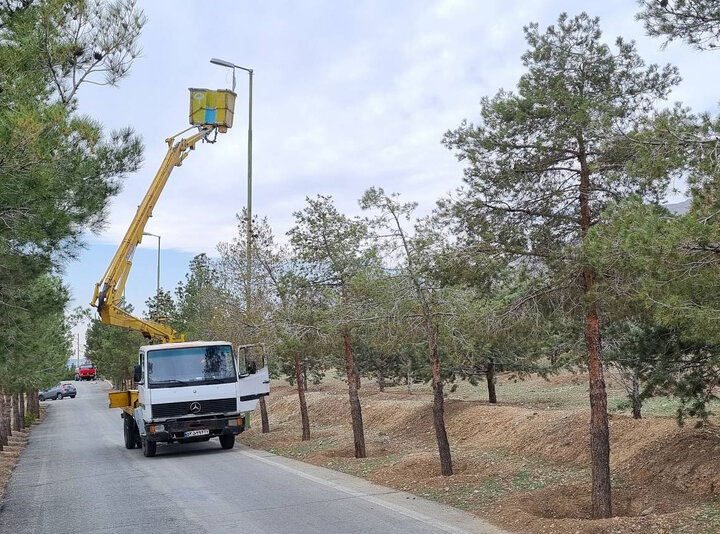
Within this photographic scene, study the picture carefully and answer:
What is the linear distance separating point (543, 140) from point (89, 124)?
5.62 metres

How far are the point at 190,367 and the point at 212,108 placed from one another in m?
6.31

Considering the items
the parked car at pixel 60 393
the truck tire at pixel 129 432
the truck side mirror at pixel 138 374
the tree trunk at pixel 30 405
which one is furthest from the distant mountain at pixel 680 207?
the parked car at pixel 60 393

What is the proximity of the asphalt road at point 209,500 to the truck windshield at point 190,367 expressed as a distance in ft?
6.13

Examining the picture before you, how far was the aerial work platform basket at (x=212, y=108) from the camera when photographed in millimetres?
16094

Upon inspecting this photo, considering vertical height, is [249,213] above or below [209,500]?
above

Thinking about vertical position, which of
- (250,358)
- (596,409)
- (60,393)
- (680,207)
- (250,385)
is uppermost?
(680,207)

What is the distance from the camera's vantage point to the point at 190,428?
17.3 meters

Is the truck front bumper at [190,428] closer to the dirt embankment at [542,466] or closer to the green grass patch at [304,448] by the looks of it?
the green grass patch at [304,448]

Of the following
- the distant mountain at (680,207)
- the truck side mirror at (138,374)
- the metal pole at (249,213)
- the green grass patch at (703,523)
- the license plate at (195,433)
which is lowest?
the green grass patch at (703,523)

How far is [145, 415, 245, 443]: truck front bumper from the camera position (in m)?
17.1

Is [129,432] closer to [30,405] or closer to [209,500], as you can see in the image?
[209,500]

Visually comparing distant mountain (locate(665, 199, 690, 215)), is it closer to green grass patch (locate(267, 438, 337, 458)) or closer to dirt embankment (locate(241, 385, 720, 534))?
dirt embankment (locate(241, 385, 720, 534))

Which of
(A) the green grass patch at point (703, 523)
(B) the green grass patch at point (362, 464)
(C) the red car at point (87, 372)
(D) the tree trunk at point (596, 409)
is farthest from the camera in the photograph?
(C) the red car at point (87, 372)

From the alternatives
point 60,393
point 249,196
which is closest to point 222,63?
point 249,196
